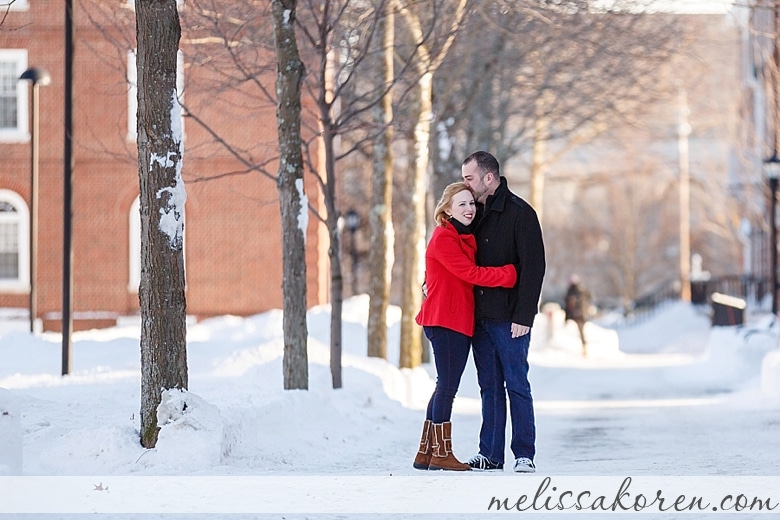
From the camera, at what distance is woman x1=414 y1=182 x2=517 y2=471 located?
26.4 ft

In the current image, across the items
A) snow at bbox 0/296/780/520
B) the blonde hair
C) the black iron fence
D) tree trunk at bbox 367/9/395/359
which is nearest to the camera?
snow at bbox 0/296/780/520

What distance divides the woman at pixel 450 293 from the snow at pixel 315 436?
0.43 metres

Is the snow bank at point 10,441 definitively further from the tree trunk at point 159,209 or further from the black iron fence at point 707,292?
the black iron fence at point 707,292

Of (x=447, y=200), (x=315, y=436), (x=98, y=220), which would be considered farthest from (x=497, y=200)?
(x=98, y=220)

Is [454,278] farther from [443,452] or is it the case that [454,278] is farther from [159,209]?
[159,209]

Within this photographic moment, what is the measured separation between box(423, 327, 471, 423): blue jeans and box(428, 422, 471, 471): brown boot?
60 mm

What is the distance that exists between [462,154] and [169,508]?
22618mm

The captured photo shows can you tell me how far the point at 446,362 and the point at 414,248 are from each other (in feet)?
37.6

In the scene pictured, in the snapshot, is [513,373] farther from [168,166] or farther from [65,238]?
[65,238]

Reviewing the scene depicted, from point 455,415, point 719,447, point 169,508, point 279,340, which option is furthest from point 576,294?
point 169,508

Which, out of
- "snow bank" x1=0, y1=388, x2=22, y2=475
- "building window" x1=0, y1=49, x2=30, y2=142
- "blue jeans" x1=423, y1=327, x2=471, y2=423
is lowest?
"snow bank" x1=0, y1=388, x2=22, y2=475

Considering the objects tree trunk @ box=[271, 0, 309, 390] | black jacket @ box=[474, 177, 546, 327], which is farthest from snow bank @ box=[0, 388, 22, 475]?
tree trunk @ box=[271, 0, 309, 390]

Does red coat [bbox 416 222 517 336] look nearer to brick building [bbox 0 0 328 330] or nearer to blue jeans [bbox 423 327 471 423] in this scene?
blue jeans [bbox 423 327 471 423]

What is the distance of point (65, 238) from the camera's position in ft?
51.1
